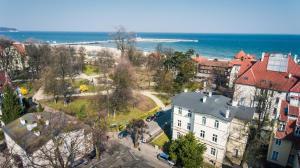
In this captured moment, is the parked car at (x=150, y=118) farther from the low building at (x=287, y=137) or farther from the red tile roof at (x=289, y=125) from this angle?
the red tile roof at (x=289, y=125)

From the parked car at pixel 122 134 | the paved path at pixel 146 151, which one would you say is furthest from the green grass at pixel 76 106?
the paved path at pixel 146 151

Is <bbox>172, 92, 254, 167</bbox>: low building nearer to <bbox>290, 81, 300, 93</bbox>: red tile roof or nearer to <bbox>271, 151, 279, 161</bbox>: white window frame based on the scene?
<bbox>271, 151, 279, 161</bbox>: white window frame

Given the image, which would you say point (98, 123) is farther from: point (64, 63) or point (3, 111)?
point (64, 63)

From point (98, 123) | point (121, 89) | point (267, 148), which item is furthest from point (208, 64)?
point (98, 123)

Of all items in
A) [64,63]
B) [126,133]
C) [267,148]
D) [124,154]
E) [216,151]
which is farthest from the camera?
[64,63]

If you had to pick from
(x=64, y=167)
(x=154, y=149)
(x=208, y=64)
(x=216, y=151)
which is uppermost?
(x=208, y=64)

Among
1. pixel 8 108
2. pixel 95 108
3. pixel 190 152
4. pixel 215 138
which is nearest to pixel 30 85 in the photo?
pixel 95 108

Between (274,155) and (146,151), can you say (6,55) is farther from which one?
(274,155)
